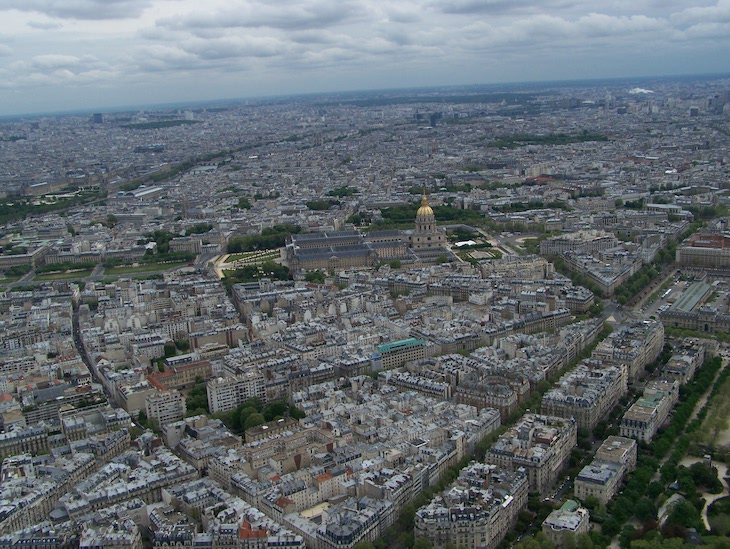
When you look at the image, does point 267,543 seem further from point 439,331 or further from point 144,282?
point 144,282

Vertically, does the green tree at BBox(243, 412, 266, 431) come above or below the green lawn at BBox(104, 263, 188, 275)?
above

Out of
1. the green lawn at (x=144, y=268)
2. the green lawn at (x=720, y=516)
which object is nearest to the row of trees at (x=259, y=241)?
the green lawn at (x=144, y=268)

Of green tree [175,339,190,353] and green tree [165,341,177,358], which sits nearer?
green tree [165,341,177,358]

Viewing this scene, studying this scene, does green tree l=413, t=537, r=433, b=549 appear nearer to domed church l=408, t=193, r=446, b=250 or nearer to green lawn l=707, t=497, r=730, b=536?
green lawn l=707, t=497, r=730, b=536

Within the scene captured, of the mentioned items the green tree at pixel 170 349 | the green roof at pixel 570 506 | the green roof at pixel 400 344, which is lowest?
the green tree at pixel 170 349

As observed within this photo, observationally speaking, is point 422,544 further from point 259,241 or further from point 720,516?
point 259,241

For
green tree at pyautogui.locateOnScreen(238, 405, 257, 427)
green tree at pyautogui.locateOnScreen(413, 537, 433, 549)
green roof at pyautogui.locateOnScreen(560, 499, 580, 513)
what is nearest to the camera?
green tree at pyautogui.locateOnScreen(413, 537, 433, 549)

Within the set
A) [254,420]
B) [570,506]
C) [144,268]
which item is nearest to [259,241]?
[144,268]

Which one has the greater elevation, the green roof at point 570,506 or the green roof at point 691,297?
the green roof at point 570,506

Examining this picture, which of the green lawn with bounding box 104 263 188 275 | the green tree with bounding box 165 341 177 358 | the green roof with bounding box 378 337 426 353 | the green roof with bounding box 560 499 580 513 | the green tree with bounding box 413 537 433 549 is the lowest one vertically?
the green lawn with bounding box 104 263 188 275

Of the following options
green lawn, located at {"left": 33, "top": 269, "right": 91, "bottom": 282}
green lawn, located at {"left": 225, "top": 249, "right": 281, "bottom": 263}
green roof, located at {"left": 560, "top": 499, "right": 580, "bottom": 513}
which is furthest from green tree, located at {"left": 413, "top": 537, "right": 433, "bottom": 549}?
green lawn, located at {"left": 33, "top": 269, "right": 91, "bottom": 282}

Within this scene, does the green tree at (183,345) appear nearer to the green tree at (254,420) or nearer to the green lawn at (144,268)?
the green tree at (254,420)
